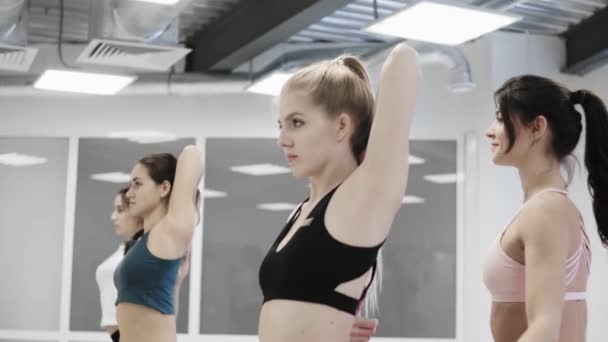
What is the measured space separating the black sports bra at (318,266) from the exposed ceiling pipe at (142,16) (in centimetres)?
320

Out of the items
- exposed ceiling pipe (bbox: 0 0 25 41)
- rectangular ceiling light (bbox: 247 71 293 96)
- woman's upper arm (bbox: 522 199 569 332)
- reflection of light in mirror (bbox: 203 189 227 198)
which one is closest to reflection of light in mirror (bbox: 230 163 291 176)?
reflection of light in mirror (bbox: 203 189 227 198)

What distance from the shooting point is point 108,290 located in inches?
180

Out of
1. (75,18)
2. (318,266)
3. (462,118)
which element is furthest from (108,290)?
(318,266)

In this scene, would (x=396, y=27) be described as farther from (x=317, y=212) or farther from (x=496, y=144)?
(x=317, y=212)

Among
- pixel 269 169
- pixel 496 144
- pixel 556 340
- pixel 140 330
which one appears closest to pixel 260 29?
pixel 269 169

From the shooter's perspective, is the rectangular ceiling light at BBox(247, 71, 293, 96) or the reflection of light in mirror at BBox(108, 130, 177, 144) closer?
the rectangular ceiling light at BBox(247, 71, 293, 96)

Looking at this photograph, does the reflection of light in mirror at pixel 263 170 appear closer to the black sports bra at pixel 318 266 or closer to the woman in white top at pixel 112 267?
the woman in white top at pixel 112 267

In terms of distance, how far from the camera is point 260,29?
5383 mm

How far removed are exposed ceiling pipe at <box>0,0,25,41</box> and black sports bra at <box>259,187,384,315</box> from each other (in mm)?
3514

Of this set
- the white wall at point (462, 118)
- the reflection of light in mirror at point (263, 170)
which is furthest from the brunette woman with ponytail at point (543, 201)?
the reflection of light in mirror at point (263, 170)

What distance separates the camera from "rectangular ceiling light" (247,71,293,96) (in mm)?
5457

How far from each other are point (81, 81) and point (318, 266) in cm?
433

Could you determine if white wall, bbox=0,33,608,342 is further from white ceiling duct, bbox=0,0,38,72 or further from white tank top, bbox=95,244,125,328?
white tank top, bbox=95,244,125,328

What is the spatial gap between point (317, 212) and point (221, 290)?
17.3ft
